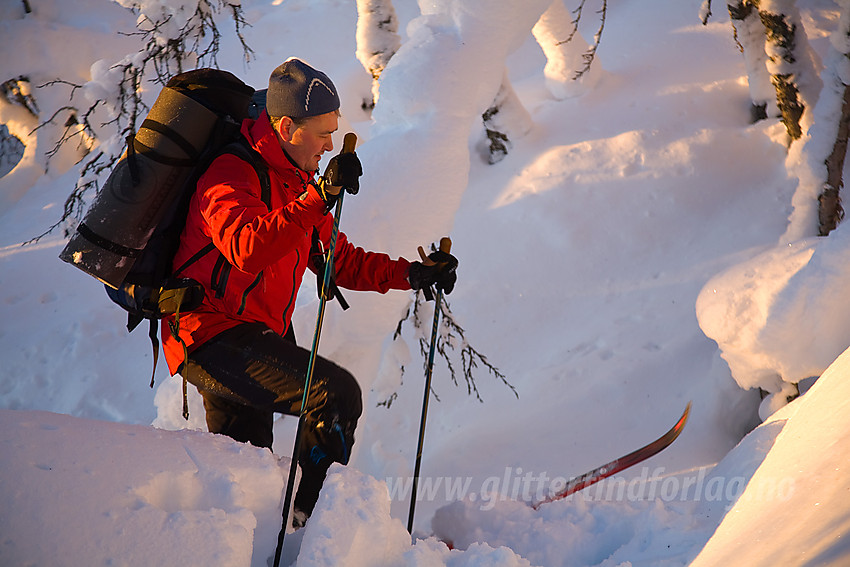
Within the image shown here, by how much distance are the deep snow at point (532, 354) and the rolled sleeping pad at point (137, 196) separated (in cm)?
64

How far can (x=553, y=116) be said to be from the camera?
6.27 meters

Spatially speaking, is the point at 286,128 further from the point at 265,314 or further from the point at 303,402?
the point at 303,402

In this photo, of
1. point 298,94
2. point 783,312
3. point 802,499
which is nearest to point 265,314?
point 298,94

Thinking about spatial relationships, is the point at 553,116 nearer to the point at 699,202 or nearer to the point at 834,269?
the point at 699,202

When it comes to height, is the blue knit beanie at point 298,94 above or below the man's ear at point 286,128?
above

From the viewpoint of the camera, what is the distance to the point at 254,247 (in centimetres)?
190

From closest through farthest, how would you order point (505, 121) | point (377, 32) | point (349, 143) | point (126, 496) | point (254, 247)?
point (126, 496) → point (254, 247) → point (349, 143) → point (377, 32) → point (505, 121)

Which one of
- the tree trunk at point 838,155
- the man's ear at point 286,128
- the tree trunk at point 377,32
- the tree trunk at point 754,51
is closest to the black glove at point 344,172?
the man's ear at point 286,128

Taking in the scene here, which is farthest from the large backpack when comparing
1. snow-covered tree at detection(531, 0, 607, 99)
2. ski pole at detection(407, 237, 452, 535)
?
snow-covered tree at detection(531, 0, 607, 99)

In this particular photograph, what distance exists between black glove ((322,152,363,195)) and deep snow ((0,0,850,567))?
0.89 metres

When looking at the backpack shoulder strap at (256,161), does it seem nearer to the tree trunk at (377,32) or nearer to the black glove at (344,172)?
the black glove at (344,172)

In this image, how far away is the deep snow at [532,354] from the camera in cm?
160

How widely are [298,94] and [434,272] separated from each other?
0.85 meters

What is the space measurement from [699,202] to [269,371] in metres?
4.32
